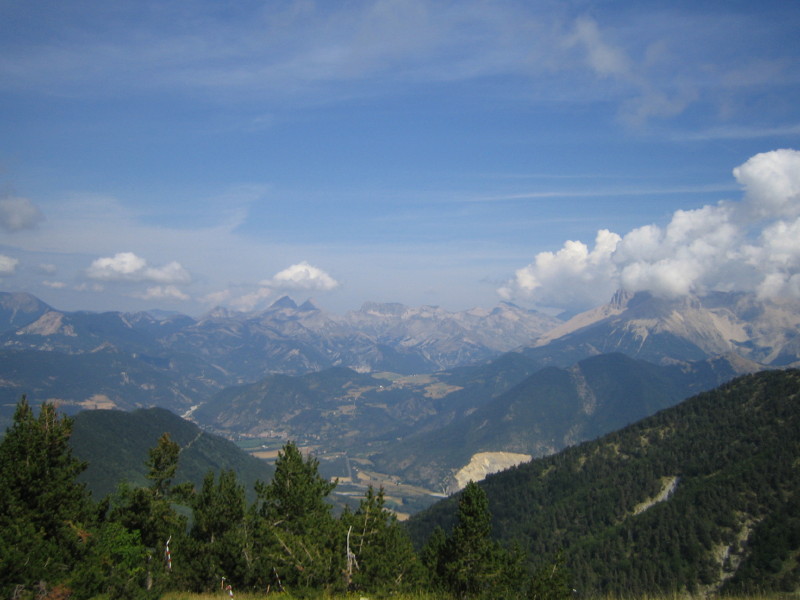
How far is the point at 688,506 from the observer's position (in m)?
130

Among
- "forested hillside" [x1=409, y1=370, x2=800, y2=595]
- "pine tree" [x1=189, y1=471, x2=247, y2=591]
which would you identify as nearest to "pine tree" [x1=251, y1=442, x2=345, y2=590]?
"pine tree" [x1=189, y1=471, x2=247, y2=591]

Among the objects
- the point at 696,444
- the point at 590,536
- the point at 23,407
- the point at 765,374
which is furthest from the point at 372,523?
the point at 765,374

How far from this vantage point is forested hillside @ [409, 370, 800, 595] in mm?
107250

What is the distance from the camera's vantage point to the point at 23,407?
1240 inches

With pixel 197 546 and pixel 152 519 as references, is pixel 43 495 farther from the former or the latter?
pixel 197 546

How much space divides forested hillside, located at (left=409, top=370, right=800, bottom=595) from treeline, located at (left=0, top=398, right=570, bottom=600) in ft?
169

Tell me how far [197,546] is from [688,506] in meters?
128

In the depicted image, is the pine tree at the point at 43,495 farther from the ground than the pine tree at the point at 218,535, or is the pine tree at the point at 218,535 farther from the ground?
the pine tree at the point at 43,495

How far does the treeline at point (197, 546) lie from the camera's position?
72.2ft

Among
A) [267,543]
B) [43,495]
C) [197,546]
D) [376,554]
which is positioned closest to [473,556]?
[376,554]

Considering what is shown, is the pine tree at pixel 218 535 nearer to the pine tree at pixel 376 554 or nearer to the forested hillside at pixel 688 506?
the pine tree at pixel 376 554

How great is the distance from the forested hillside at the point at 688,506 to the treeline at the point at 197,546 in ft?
169

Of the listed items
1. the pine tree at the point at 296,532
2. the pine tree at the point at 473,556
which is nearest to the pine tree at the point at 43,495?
the pine tree at the point at 296,532

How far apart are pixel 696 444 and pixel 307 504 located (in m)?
163
